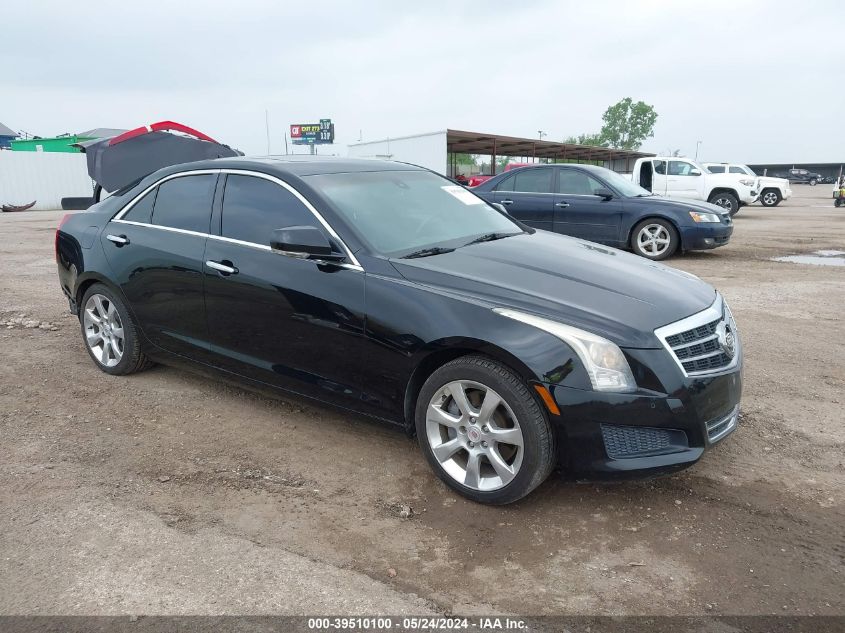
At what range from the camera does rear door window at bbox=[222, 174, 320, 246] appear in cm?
369

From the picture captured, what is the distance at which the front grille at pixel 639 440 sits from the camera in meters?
2.76

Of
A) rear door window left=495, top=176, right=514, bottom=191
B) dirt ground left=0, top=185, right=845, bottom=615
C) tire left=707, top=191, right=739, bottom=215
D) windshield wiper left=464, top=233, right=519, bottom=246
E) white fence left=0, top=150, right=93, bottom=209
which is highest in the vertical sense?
white fence left=0, top=150, right=93, bottom=209

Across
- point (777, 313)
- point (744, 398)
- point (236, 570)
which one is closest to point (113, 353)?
point (236, 570)

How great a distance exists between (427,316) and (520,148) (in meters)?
39.2

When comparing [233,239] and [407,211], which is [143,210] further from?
[407,211]

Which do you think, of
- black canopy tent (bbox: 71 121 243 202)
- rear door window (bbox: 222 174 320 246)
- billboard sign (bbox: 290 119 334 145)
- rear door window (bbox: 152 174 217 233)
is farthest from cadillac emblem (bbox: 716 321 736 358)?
billboard sign (bbox: 290 119 334 145)

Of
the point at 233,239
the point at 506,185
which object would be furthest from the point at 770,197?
the point at 233,239

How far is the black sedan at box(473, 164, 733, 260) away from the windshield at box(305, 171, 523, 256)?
625 centimetres

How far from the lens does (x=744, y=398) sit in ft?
13.9

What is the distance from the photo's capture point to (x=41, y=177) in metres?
26.9

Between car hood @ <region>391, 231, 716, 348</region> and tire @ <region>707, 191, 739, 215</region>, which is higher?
tire @ <region>707, 191, 739, 215</region>

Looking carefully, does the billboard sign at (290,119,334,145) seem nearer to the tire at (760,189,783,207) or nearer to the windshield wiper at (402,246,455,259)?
the tire at (760,189,783,207)

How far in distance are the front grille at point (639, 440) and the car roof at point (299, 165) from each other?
7.41 ft

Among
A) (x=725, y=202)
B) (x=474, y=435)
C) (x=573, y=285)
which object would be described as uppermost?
(x=725, y=202)
